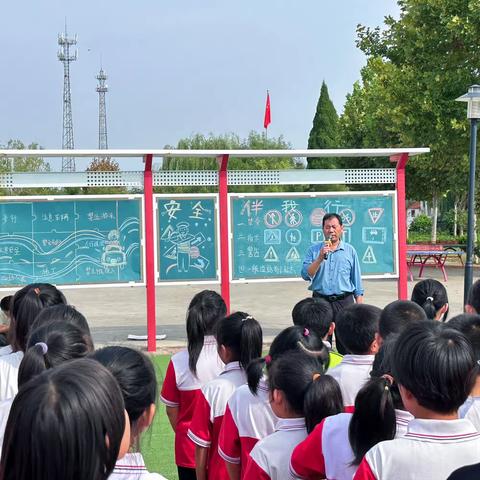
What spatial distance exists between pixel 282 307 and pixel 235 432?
10.6 meters

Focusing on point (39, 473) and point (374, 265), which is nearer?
point (39, 473)

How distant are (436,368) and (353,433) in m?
0.35

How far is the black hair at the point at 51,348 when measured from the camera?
2.30 m

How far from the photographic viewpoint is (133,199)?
29.0ft

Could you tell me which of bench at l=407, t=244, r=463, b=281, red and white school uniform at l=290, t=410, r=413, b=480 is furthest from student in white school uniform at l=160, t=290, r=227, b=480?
bench at l=407, t=244, r=463, b=281

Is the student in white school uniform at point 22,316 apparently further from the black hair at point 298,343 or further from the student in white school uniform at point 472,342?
the student in white school uniform at point 472,342

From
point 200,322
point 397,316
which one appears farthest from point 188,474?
point 397,316

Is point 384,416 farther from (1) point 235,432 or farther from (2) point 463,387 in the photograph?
(1) point 235,432

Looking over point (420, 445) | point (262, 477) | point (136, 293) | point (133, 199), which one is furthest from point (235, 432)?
point (136, 293)

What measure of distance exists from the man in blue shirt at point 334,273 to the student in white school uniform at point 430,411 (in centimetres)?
435

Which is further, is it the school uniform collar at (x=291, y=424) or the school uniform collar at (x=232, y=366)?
the school uniform collar at (x=232, y=366)

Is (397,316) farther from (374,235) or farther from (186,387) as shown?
(374,235)

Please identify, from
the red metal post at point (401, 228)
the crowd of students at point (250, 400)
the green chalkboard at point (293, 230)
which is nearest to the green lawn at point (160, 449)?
the crowd of students at point (250, 400)

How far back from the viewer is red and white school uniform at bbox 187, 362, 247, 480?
3143 mm
